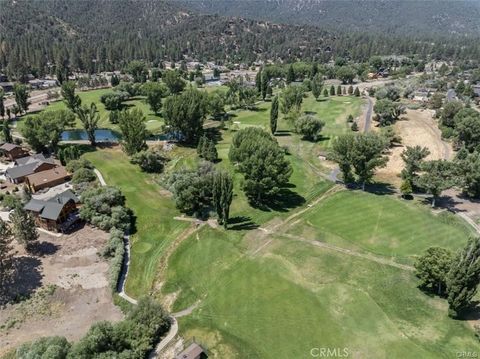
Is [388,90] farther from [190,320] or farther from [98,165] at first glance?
[190,320]

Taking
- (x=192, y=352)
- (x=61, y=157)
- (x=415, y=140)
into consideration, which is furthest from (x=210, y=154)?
(x=415, y=140)

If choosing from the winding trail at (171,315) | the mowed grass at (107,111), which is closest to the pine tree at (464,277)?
the winding trail at (171,315)

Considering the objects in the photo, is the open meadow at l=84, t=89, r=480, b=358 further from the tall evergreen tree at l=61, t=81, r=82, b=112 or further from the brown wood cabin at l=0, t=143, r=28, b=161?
the tall evergreen tree at l=61, t=81, r=82, b=112

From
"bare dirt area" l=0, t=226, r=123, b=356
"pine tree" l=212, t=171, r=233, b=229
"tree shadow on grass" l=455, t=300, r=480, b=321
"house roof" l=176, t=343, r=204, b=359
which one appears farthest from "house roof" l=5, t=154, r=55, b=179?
"tree shadow on grass" l=455, t=300, r=480, b=321

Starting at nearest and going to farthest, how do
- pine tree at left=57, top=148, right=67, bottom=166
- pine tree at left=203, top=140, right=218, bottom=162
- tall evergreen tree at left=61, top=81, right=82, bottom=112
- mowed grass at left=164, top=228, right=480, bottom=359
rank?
mowed grass at left=164, top=228, right=480, bottom=359, pine tree at left=57, top=148, right=67, bottom=166, pine tree at left=203, top=140, right=218, bottom=162, tall evergreen tree at left=61, top=81, right=82, bottom=112

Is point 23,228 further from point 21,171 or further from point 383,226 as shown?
point 383,226

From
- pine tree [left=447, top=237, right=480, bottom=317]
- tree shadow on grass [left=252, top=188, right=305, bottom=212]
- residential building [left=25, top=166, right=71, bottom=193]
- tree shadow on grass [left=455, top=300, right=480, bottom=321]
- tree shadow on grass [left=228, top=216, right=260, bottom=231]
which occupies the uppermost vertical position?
pine tree [left=447, top=237, right=480, bottom=317]

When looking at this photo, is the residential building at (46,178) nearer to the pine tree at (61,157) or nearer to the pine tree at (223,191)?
the pine tree at (61,157)
